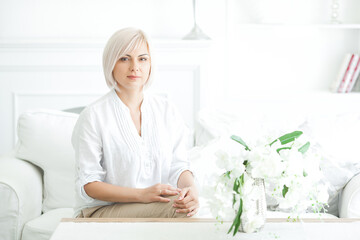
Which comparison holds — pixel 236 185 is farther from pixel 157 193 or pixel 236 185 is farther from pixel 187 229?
pixel 157 193

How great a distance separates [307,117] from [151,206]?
105 centimetres

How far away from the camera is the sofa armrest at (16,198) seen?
2.07m

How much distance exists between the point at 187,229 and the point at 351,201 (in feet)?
2.64

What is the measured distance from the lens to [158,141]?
6.34 feet

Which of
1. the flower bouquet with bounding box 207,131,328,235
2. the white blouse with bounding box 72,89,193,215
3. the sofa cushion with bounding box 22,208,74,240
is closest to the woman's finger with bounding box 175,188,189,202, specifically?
the white blouse with bounding box 72,89,193,215

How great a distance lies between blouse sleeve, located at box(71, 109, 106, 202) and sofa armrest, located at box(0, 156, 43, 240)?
1.18 ft

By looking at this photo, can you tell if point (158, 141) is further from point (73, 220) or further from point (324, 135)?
point (324, 135)

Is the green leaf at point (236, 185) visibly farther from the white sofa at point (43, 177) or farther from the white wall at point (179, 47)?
the white wall at point (179, 47)

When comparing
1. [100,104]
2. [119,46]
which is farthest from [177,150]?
[119,46]

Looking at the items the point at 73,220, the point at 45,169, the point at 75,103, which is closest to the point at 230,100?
the point at 75,103

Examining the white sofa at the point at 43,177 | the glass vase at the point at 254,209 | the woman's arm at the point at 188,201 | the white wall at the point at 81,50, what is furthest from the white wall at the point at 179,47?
the glass vase at the point at 254,209

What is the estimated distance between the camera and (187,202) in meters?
1.77

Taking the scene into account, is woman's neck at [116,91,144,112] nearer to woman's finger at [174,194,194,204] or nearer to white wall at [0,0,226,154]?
woman's finger at [174,194,194,204]

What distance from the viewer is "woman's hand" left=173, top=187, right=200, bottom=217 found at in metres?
1.75
